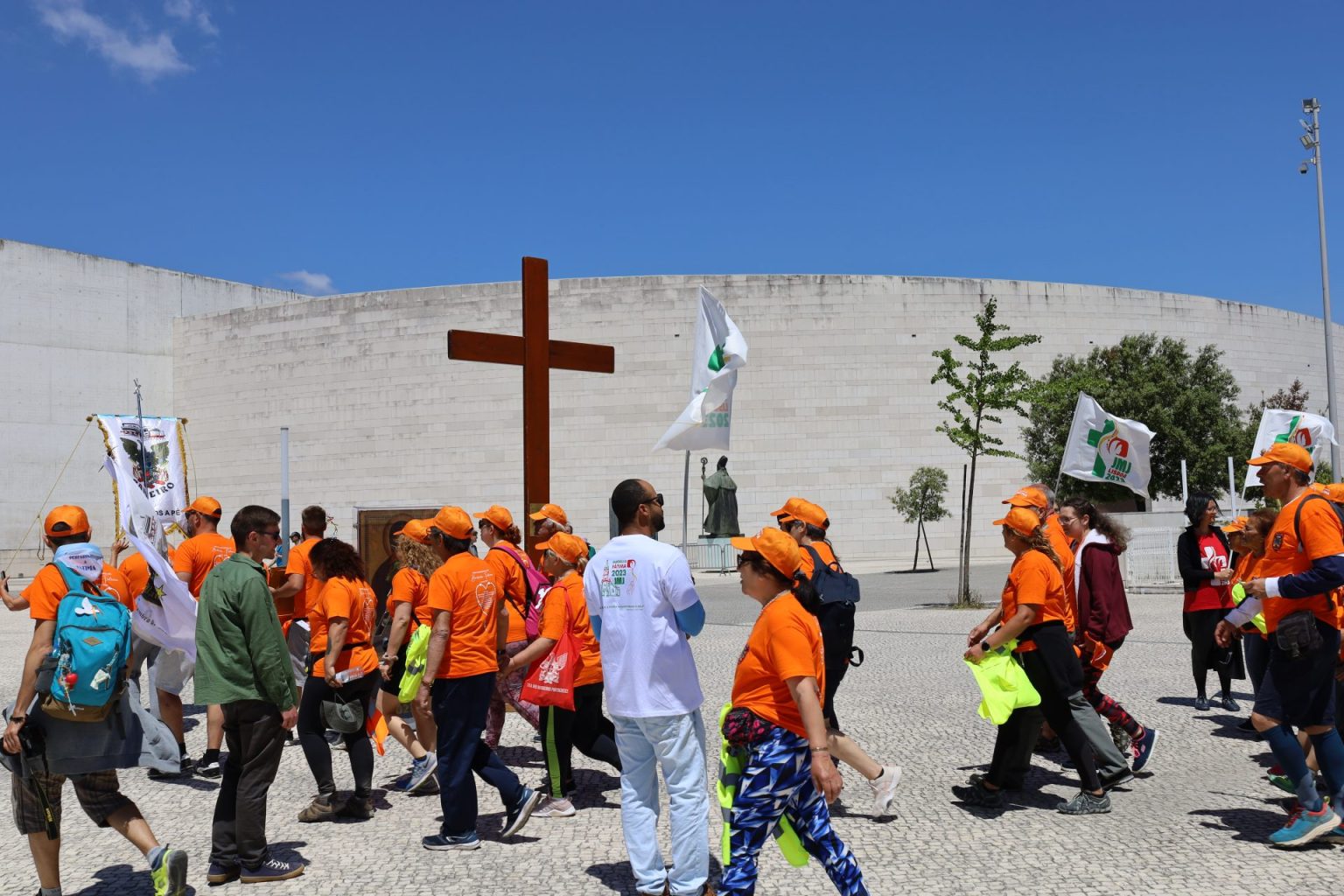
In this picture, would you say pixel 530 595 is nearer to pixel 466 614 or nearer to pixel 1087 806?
pixel 466 614

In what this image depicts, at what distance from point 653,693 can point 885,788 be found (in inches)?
72.7

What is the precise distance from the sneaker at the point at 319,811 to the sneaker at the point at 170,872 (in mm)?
1297

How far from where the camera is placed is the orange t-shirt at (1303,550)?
14.3 ft

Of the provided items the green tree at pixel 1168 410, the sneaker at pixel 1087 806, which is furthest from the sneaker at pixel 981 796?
the green tree at pixel 1168 410

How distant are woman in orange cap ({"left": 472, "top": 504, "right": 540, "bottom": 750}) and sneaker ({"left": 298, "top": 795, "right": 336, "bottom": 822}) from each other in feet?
2.77

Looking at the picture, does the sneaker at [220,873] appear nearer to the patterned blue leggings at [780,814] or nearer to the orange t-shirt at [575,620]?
the orange t-shirt at [575,620]

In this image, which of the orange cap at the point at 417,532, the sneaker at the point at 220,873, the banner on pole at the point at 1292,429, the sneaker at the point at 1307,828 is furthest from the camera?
the banner on pole at the point at 1292,429

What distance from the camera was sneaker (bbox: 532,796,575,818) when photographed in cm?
534

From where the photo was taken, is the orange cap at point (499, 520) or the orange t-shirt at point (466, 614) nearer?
the orange t-shirt at point (466, 614)

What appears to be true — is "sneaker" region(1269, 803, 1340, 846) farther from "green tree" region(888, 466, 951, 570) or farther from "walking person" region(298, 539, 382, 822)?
"green tree" region(888, 466, 951, 570)

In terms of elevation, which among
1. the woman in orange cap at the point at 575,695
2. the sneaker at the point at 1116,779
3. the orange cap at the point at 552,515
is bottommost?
the sneaker at the point at 1116,779

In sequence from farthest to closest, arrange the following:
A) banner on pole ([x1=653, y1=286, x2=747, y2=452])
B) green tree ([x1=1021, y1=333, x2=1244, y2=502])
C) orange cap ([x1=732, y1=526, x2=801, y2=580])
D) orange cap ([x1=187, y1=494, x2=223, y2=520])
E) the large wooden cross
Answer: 1. green tree ([x1=1021, y1=333, x2=1244, y2=502])
2. banner on pole ([x1=653, y1=286, x2=747, y2=452])
3. the large wooden cross
4. orange cap ([x1=187, y1=494, x2=223, y2=520])
5. orange cap ([x1=732, y1=526, x2=801, y2=580])

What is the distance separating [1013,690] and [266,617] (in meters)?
3.51

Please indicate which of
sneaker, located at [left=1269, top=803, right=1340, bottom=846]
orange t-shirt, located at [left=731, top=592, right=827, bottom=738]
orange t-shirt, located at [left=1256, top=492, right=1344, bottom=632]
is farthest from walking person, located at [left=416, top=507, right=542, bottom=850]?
orange t-shirt, located at [left=1256, top=492, right=1344, bottom=632]
